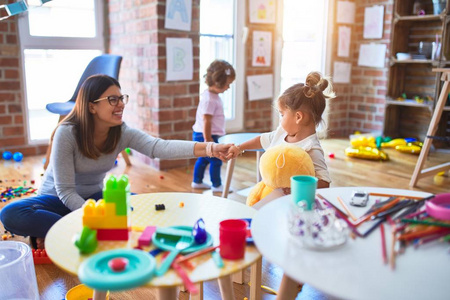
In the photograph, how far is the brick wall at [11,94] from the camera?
3.22 meters

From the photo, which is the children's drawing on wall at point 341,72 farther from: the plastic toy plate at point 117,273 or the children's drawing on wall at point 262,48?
the plastic toy plate at point 117,273

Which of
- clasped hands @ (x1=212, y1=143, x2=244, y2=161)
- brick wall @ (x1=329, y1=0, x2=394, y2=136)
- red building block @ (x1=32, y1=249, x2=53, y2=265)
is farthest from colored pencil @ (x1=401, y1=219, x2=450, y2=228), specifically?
brick wall @ (x1=329, y1=0, x2=394, y2=136)

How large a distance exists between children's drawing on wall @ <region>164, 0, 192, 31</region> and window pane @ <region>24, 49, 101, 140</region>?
103 centimetres

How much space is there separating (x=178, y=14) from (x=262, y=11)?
1109 mm

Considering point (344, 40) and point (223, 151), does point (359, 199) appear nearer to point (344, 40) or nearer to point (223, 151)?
point (223, 151)

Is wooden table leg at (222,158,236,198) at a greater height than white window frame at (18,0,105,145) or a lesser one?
lesser

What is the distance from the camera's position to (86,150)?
1.61 m

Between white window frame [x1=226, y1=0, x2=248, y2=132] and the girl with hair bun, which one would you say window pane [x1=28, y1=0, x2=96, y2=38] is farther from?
the girl with hair bun

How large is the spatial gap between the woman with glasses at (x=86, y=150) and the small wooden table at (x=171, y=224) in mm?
471

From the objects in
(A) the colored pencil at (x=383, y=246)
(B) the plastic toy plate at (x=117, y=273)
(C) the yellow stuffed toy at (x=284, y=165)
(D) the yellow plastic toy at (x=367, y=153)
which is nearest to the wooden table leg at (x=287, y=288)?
(A) the colored pencil at (x=383, y=246)

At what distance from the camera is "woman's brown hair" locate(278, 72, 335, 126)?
1.64 metres

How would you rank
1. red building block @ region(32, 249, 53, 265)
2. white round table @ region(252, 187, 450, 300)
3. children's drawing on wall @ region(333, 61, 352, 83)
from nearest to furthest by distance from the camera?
white round table @ region(252, 187, 450, 300), red building block @ region(32, 249, 53, 265), children's drawing on wall @ region(333, 61, 352, 83)

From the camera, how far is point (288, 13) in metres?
4.18

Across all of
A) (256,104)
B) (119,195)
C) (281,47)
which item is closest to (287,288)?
(119,195)
